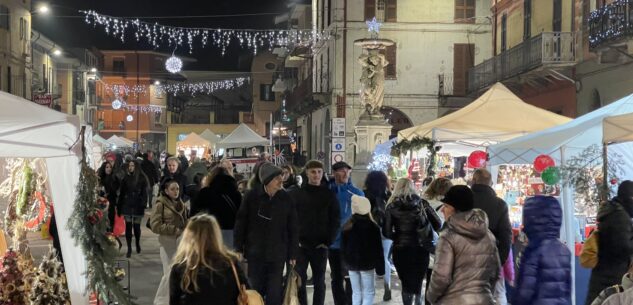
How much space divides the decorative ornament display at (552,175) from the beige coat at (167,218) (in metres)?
4.28

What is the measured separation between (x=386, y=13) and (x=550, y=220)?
2916 cm

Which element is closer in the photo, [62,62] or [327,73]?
[327,73]

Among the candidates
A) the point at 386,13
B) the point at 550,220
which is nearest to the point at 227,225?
the point at 550,220

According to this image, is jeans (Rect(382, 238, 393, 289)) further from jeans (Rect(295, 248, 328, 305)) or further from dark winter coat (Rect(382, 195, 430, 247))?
dark winter coat (Rect(382, 195, 430, 247))

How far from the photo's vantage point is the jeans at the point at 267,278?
7266 millimetres

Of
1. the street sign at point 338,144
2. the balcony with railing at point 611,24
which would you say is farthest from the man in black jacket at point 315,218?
the street sign at point 338,144

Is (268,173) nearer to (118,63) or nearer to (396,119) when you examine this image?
(396,119)

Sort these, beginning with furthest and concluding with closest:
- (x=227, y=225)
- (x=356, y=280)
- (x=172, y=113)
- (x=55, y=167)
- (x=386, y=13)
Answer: (x=172, y=113)
(x=386, y=13)
(x=227, y=225)
(x=356, y=280)
(x=55, y=167)

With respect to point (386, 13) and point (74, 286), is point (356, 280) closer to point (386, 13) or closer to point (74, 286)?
point (74, 286)

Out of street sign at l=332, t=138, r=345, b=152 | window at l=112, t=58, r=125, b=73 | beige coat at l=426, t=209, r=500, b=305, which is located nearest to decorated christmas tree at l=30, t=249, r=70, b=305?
beige coat at l=426, t=209, r=500, b=305

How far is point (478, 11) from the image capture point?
116ft

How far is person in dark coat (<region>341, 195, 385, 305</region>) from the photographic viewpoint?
804 cm

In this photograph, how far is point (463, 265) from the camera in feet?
17.3

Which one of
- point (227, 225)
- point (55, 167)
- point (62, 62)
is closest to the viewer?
point (55, 167)
